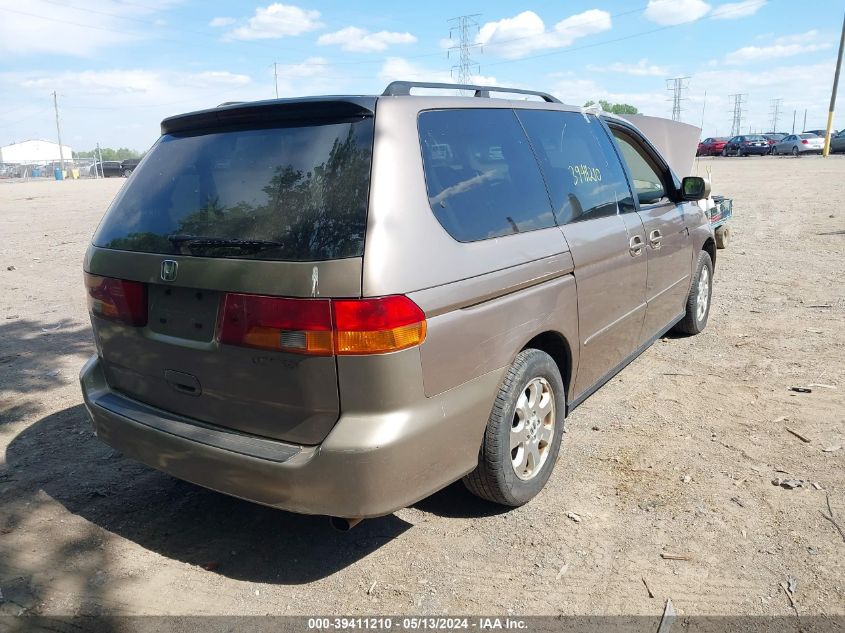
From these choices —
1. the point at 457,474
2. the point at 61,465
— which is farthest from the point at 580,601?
the point at 61,465

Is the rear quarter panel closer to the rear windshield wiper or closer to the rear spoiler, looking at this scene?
the rear spoiler

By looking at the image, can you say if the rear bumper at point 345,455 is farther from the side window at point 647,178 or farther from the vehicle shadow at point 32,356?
the side window at point 647,178

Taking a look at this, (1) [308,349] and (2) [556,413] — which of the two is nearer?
(1) [308,349]

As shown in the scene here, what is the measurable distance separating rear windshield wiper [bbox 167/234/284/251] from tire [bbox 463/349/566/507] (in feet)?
3.87

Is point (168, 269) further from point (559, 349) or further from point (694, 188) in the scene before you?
point (694, 188)

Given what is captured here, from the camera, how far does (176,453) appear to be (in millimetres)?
2699

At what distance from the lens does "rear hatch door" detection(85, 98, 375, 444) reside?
2.40m

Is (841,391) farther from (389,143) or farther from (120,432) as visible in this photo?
(120,432)

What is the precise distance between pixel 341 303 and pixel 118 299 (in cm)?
120

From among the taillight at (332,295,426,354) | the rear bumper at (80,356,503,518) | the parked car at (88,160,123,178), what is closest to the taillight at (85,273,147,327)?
the rear bumper at (80,356,503,518)

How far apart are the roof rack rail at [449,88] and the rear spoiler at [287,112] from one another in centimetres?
18

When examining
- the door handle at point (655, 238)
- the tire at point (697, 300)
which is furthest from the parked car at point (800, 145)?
the door handle at point (655, 238)

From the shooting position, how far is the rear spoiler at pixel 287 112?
2594mm

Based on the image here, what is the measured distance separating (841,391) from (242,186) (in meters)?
4.20
